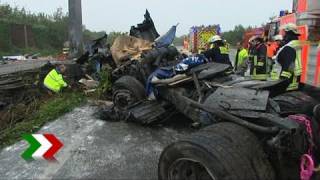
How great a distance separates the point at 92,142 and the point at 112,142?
0.80 feet

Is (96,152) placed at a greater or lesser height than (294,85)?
lesser

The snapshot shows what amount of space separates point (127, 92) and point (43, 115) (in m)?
1.35

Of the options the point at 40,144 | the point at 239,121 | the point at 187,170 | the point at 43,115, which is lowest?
the point at 43,115

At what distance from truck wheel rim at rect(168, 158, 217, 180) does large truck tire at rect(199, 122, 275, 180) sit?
26 centimetres

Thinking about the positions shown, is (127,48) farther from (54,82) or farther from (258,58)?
(258,58)

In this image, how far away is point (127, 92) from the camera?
283 inches

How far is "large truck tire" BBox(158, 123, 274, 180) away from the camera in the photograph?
3.21 metres

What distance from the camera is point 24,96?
877 cm

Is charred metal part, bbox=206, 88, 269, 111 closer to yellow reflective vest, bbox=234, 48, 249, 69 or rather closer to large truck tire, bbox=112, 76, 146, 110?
large truck tire, bbox=112, 76, 146, 110

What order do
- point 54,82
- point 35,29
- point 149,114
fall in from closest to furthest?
point 149,114 < point 54,82 < point 35,29

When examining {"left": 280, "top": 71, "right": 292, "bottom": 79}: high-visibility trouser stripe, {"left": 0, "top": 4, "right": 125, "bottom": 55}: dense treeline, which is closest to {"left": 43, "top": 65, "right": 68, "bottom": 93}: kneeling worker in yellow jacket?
{"left": 280, "top": 71, "right": 292, "bottom": 79}: high-visibility trouser stripe

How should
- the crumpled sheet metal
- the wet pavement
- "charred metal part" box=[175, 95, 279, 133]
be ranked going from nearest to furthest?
"charred metal part" box=[175, 95, 279, 133]
the wet pavement
the crumpled sheet metal

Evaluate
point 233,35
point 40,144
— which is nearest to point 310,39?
point 40,144

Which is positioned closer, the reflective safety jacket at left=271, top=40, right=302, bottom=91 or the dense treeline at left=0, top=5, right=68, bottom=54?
the reflective safety jacket at left=271, top=40, right=302, bottom=91
